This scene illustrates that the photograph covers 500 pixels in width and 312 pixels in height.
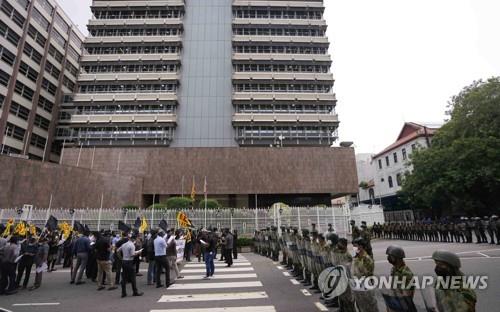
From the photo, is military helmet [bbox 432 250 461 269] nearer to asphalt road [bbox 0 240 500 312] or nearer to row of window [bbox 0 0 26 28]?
asphalt road [bbox 0 240 500 312]

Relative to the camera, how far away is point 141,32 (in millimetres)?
45000

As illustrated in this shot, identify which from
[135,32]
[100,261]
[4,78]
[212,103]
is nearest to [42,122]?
[4,78]

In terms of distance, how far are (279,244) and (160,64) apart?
3660cm

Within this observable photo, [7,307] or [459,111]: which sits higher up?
[459,111]

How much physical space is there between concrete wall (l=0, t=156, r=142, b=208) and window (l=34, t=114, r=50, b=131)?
18.4 meters

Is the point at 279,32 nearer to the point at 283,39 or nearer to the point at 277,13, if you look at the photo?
the point at 283,39

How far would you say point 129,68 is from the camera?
42.8 m

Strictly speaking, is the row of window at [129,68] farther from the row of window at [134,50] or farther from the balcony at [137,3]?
the balcony at [137,3]

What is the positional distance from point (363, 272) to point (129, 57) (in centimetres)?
4492

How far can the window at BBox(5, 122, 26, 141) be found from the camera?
117ft

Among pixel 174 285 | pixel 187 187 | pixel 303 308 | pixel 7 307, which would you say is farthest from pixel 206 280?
pixel 187 187

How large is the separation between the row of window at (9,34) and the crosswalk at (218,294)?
4028cm

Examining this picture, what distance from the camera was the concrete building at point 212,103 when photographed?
35344 millimetres

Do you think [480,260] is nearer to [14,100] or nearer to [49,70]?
[14,100]
